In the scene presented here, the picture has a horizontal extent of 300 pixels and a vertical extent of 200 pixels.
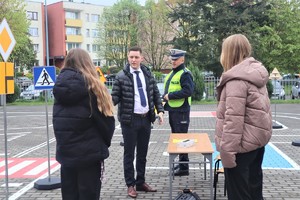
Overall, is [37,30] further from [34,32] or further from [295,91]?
[295,91]

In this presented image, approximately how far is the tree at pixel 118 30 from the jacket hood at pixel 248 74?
4572 cm

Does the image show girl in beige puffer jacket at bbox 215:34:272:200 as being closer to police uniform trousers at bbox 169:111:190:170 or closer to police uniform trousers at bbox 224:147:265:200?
police uniform trousers at bbox 224:147:265:200

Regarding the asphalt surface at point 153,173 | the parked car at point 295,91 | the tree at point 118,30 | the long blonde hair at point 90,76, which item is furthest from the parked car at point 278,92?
the tree at point 118,30

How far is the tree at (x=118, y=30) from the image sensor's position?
49.4 meters

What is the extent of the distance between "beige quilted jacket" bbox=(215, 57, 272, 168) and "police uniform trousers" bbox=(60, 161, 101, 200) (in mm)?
1211

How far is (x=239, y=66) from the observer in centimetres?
376

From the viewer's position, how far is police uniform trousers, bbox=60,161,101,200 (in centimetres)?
371

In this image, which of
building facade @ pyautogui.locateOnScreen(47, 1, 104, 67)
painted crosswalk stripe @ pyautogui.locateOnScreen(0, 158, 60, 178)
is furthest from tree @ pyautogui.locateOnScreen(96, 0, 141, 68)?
painted crosswalk stripe @ pyautogui.locateOnScreen(0, 158, 60, 178)

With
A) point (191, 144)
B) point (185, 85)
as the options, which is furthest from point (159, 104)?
point (191, 144)

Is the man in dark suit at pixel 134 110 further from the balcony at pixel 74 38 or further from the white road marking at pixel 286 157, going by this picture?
the balcony at pixel 74 38

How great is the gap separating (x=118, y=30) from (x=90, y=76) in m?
46.9

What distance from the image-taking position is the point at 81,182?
371 centimetres

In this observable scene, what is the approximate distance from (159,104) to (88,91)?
109 inches

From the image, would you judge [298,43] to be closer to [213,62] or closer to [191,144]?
[213,62]
